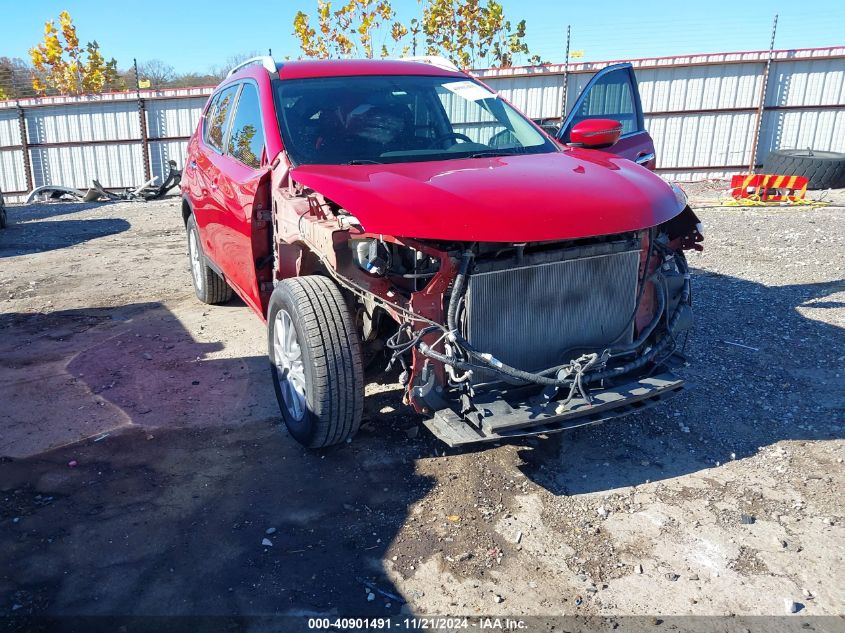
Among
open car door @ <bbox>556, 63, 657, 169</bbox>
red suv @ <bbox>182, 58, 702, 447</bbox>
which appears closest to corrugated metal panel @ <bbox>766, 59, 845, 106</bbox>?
open car door @ <bbox>556, 63, 657, 169</bbox>

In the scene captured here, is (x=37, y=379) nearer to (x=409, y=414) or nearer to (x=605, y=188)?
(x=409, y=414)

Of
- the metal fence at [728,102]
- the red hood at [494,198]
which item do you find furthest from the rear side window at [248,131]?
the metal fence at [728,102]

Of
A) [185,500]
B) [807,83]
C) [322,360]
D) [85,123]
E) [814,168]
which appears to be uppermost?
[807,83]

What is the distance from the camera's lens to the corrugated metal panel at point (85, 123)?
17875 millimetres

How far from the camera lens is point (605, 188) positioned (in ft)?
10.7

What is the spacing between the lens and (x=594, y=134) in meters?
4.43

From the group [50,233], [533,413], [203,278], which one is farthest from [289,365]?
[50,233]

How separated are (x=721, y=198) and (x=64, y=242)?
11.4m

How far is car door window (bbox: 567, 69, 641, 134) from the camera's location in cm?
573

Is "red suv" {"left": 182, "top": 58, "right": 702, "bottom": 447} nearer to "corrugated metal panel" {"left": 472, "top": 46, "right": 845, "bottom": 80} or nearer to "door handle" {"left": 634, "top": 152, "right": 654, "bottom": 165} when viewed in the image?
"door handle" {"left": 634, "top": 152, "right": 654, "bottom": 165}

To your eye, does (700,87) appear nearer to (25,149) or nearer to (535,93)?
(535,93)

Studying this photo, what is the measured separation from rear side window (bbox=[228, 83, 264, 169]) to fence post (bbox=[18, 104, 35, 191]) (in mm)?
16888

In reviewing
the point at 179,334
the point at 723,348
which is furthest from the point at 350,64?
the point at 723,348

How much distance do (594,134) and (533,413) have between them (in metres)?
2.28
